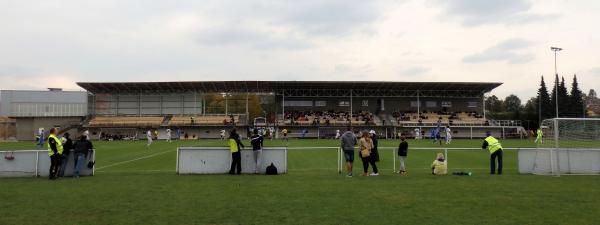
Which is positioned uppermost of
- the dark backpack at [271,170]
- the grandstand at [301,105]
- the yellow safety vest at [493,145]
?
the grandstand at [301,105]

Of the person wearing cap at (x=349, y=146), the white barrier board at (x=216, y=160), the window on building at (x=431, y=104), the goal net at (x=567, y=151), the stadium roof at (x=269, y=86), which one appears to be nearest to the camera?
the person wearing cap at (x=349, y=146)

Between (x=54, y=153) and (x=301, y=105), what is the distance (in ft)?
202

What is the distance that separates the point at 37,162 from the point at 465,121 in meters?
65.5

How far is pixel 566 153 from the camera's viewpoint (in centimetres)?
1898

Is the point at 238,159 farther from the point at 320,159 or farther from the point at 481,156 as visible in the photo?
the point at 481,156

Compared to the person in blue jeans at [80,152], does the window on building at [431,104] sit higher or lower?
higher

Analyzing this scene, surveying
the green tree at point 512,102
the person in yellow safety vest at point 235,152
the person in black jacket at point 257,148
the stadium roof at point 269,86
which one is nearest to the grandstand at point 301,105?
the stadium roof at point 269,86

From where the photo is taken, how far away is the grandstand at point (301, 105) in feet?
239

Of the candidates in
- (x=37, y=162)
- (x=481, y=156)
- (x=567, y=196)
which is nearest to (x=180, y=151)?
(x=37, y=162)

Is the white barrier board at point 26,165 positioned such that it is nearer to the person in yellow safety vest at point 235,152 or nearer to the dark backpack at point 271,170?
the person in yellow safety vest at point 235,152

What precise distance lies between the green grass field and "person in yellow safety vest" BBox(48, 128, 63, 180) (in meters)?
0.34

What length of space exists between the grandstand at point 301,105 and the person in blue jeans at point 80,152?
54013 mm

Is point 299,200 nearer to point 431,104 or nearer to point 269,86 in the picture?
point 269,86

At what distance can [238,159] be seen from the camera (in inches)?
715
